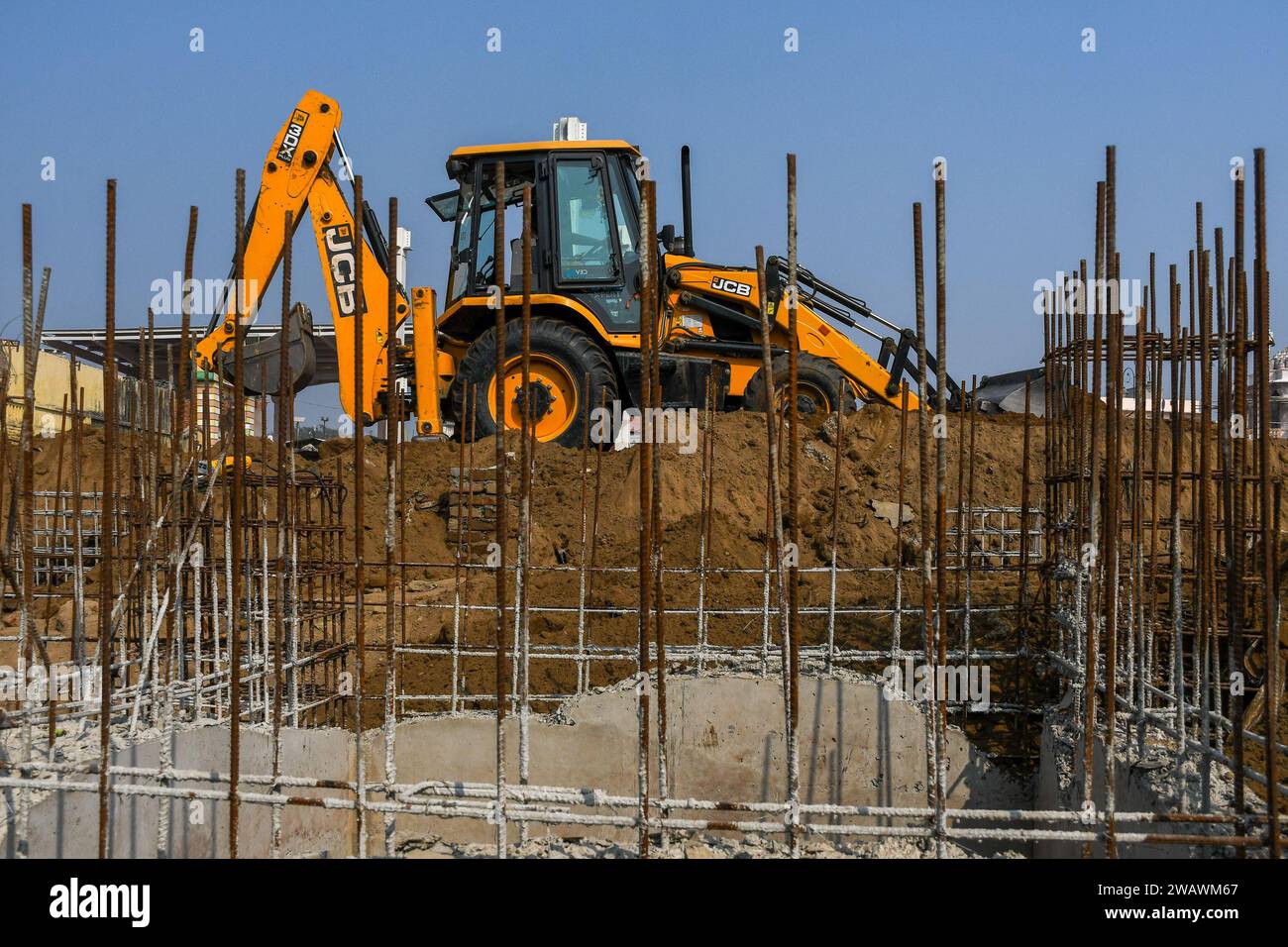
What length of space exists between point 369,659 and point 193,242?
19.6 feet

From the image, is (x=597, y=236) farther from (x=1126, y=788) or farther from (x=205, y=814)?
(x=1126, y=788)

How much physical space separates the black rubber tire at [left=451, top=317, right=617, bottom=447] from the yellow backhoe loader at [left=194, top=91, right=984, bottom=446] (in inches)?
0.7

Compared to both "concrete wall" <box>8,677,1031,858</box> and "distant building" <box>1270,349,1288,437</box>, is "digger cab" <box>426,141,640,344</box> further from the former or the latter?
"distant building" <box>1270,349,1288,437</box>

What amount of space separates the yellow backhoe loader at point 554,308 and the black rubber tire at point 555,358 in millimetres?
18

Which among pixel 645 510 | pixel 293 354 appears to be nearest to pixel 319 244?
pixel 293 354

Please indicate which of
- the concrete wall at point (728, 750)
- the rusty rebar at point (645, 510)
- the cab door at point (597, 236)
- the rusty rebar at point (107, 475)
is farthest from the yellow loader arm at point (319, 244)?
the rusty rebar at point (645, 510)

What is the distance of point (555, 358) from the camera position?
41.9 ft

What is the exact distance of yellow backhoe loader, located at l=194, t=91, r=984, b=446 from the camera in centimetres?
1184

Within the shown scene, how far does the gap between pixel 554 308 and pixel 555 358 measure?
→ 58cm

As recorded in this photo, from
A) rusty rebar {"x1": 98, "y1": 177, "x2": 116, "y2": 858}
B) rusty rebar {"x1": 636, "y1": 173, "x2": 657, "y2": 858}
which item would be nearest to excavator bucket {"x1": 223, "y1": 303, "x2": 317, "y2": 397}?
rusty rebar {"x1": 98, "y1": 177, "x2": 116, "y2": 858}

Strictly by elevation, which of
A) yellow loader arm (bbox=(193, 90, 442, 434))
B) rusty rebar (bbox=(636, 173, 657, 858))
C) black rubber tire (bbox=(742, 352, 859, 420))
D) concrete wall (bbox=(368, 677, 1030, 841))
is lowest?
concrete wall (bbox=(368, 677, 1030, 841))

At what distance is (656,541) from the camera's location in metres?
4.43
